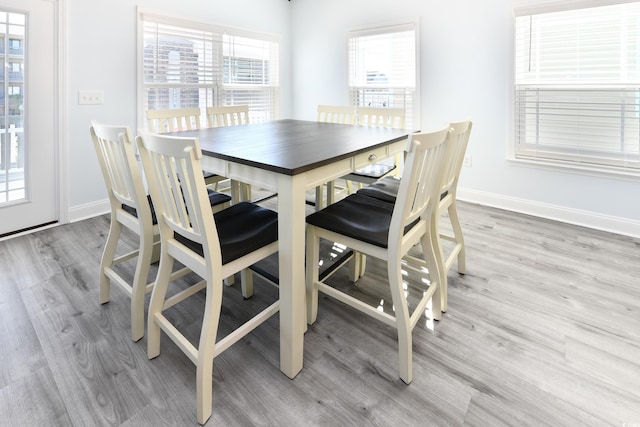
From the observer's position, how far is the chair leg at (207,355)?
3.95ft

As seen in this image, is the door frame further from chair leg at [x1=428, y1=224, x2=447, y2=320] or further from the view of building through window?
chair leg at [x1=428, y1=224, x2=447, y2=320]

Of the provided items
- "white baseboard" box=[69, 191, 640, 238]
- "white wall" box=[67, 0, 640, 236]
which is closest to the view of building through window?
"white wall" box=[67, 0, 640, 236]

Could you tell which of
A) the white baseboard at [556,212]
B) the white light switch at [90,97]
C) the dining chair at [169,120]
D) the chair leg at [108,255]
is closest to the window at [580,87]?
the white baseboard at [556,212]

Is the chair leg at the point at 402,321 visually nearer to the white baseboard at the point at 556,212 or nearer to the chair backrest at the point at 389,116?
the chair backrest at the point at 389,116

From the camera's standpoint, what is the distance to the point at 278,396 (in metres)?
1.32

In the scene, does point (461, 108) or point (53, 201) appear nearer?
point (53, 201)

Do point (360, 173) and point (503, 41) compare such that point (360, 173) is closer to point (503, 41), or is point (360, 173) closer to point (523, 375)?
point (523, 375)

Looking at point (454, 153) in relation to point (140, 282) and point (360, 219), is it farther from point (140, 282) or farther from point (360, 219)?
point (140, 282)

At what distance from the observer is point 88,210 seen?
3158mm

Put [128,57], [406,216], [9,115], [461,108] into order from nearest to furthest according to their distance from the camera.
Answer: [406,216] < [9,115] < [128,57] < [461,108]

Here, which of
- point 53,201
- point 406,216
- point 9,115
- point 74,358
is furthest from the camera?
point 53,201

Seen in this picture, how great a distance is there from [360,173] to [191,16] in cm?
250

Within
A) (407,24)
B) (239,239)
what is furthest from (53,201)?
(407,24)

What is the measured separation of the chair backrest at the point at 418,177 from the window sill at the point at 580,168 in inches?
83.5
